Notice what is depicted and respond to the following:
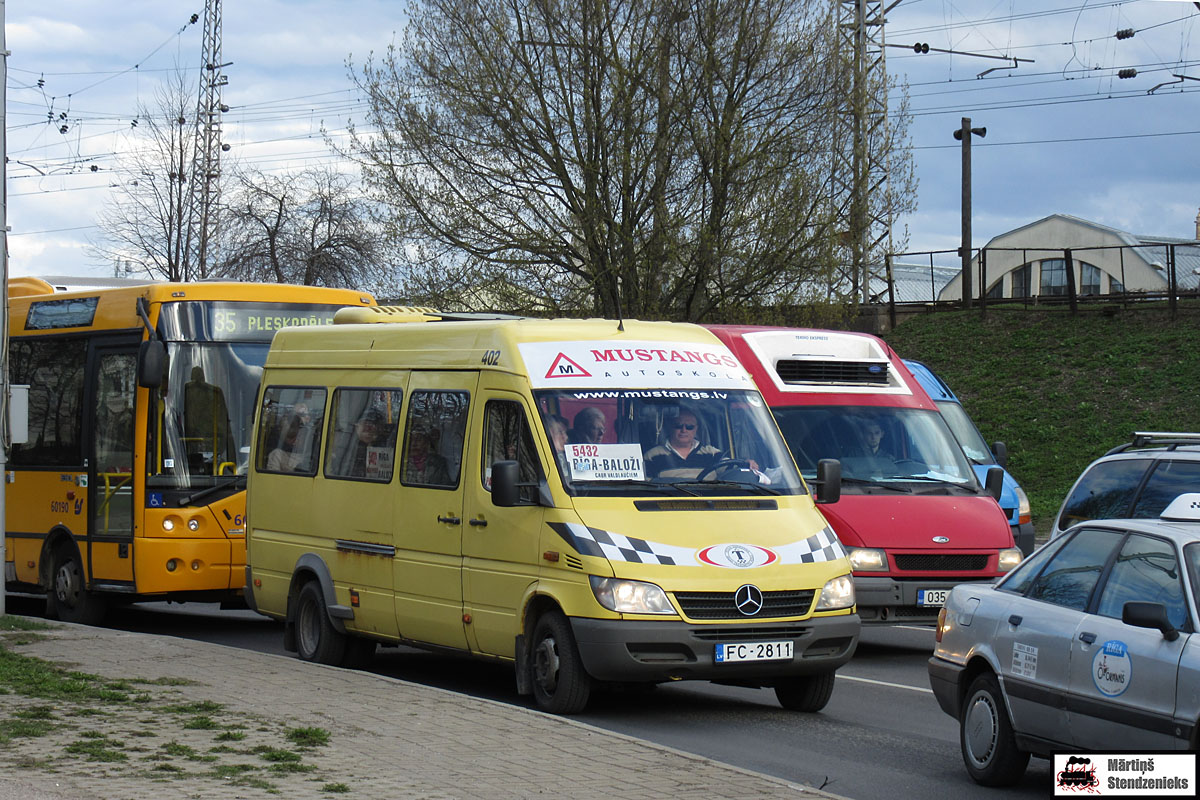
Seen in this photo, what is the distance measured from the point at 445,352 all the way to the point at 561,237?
A: 17428 millimetres

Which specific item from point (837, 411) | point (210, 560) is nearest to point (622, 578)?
point (837, 411)

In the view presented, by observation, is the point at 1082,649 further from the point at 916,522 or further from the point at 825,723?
the point at 916,522

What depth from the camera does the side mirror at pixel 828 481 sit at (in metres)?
10.8

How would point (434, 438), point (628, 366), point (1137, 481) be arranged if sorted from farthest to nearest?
point (434, 438) < point (1137, 481) < point (628, 366)

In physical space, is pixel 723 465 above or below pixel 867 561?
above

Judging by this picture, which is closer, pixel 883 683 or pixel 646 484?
pixel 646 484

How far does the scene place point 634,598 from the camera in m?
9.32

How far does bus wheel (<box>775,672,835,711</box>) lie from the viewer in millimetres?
10180

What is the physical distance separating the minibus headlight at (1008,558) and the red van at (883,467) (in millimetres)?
16

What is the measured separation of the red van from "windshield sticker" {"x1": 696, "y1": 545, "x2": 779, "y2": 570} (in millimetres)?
2865

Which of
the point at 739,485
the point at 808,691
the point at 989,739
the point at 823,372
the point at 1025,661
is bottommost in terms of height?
the point at 808,691

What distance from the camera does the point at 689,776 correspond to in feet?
24.8

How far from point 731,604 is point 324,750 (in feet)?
9.10

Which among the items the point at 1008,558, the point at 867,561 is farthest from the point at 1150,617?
the point at 1008,558
